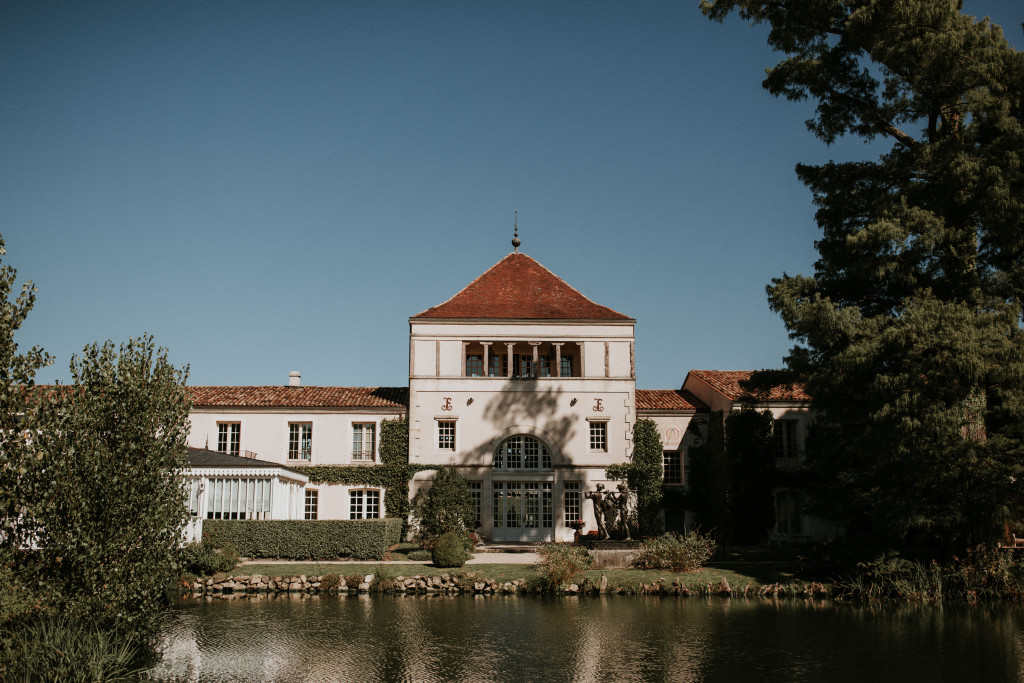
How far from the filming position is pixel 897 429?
17.2m

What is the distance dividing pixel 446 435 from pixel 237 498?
8121mm

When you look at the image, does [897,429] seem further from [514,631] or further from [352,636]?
[352,636]

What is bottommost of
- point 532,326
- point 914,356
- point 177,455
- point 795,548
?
point 795,548

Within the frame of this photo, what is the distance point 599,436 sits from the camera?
2986 centimetres

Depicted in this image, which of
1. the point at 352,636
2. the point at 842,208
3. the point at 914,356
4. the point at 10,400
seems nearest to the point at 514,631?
the point at 352,636

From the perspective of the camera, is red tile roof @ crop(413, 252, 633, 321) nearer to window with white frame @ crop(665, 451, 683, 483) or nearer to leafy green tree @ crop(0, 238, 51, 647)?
window with white frame @ crop(665, 451, 683, 483)

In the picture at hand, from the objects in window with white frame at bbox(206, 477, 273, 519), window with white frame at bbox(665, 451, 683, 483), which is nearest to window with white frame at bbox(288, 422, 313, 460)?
window with white frame at bbox(206, 477, 273, 519)

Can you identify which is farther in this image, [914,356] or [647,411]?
[647,411]

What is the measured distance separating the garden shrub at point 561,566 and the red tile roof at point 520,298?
39.4 feet

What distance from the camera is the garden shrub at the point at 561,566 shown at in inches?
753

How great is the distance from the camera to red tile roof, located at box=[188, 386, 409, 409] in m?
30.2

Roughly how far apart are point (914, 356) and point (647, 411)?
45.0 ft

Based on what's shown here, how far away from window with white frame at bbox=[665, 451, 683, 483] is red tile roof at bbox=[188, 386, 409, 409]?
1026 cm

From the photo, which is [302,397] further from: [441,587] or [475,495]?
[441,587]
